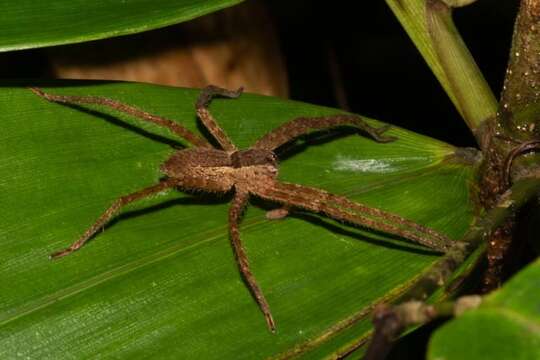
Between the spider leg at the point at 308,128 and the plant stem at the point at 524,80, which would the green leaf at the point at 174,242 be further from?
the plant stem at the point at 524,80

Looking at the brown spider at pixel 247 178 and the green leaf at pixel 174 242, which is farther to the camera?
the brown spider at pixel 247 178

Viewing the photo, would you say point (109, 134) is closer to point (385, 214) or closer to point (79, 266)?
point (79, 266)

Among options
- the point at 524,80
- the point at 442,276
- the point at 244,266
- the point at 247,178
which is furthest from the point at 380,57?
the point at 442,276

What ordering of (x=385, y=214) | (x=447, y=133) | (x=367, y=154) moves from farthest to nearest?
(x=447, y=133), (x=367, y=154), (x=385, y=214)

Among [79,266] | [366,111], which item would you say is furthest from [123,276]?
[366,111]

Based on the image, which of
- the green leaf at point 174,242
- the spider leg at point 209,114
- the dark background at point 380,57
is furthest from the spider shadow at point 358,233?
the dark background at point 380,57

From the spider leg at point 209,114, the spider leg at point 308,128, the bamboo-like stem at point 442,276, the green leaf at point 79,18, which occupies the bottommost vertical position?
the bamboo-like stem at point 442,276
